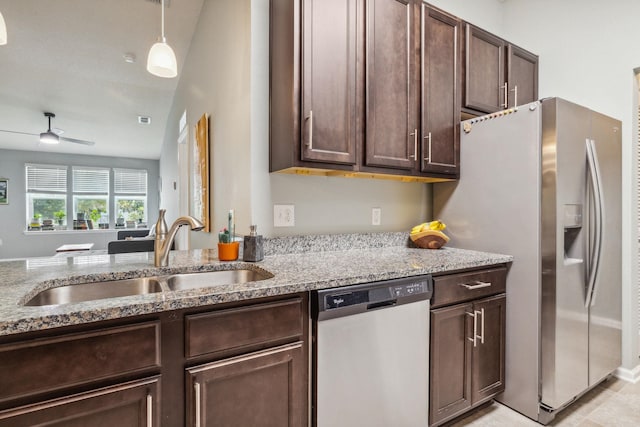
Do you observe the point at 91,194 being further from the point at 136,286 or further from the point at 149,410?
the point at 149,410

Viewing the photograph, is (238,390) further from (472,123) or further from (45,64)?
(45,64)

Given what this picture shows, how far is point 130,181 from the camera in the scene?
8453mm

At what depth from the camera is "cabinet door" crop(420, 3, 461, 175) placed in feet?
6.31

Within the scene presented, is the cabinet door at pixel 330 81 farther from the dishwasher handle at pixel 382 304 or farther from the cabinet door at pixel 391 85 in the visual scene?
the dishwasher handle at pixel 382 304

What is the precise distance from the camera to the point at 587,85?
2.35m

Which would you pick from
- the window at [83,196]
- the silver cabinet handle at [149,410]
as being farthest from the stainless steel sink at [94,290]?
the window at [83,196]

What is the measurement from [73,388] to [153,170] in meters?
9.04

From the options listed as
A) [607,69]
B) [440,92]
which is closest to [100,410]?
[440,92]

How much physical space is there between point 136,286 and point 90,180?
8400mm

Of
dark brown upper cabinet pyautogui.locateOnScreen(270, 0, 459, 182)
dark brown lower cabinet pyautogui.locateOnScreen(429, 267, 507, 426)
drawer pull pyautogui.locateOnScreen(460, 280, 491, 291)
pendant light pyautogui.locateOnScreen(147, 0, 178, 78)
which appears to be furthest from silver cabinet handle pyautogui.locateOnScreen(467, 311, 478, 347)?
pendant light pyautogui.locateOnScreen(147, 0, 178, 78)

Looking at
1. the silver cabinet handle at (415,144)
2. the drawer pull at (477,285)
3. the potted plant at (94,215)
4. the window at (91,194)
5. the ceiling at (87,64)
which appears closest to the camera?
the drawer pull at (477,285)

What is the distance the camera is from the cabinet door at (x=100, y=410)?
30.7 inches

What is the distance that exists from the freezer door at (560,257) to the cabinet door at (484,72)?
54cm

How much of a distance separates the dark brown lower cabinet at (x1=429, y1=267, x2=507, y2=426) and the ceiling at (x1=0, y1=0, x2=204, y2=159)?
3.12 meters
